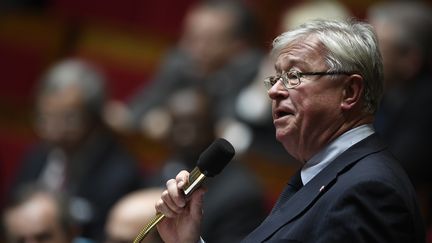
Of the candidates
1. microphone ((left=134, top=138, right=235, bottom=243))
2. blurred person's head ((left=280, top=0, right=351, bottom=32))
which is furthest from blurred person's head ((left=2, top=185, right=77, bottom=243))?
microphone ((left=134, top=138, right=235, bottom=243))

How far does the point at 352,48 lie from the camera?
47.0 inches

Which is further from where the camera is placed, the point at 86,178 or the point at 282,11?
the point at 282,11

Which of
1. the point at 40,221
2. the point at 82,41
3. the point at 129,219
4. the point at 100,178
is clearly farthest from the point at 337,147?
the point at 82,41

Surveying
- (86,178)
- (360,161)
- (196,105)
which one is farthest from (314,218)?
(86,178)

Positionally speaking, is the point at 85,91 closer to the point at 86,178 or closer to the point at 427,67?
the point at 86,178

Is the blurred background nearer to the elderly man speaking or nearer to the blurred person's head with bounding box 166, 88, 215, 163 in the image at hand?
the blurred person's head with bounding box 166, 88, 215, 163

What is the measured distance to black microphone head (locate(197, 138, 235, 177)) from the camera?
1181 mm

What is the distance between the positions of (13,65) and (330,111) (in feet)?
8.78

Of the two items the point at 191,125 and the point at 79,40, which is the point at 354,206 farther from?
the point at 79,40

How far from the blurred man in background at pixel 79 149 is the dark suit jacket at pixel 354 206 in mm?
1447

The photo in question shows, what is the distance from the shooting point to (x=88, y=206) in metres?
2.59

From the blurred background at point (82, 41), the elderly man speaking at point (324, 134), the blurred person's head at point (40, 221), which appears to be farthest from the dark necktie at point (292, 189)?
the blurred background at point (82, 41)

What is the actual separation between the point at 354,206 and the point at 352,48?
21 centimetres

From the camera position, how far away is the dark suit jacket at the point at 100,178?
2576mm
